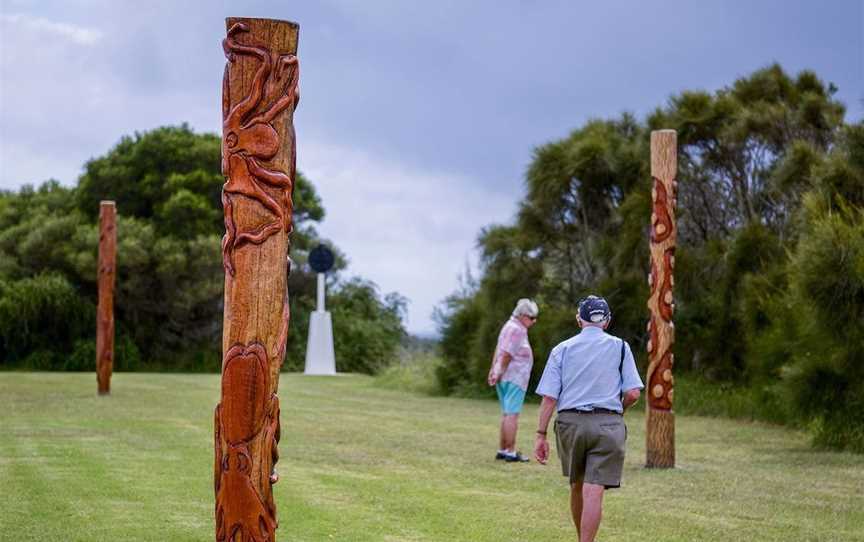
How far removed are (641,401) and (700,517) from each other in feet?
45.3

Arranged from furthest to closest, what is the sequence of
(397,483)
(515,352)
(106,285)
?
(106,285) → (515,352) → (397,483)

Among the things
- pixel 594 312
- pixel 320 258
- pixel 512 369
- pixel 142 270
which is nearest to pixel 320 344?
pixel 320 258

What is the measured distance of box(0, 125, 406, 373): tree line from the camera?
3725 centimetres

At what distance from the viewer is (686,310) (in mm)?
24656

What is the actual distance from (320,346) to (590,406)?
28.3 m

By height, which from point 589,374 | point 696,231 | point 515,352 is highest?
point 696,231

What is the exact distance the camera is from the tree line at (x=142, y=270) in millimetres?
37250

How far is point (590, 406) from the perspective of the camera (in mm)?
8289

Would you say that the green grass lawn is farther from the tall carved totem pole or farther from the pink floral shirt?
the tall carved totem pole

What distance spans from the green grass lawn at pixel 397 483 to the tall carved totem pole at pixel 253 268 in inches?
97.3

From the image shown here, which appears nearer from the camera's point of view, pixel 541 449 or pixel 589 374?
pixel 589 374

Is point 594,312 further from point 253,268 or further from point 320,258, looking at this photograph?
point 320,258

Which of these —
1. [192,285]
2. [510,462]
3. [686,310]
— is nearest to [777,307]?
[686,310]

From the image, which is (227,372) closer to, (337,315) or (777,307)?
(777,307)
